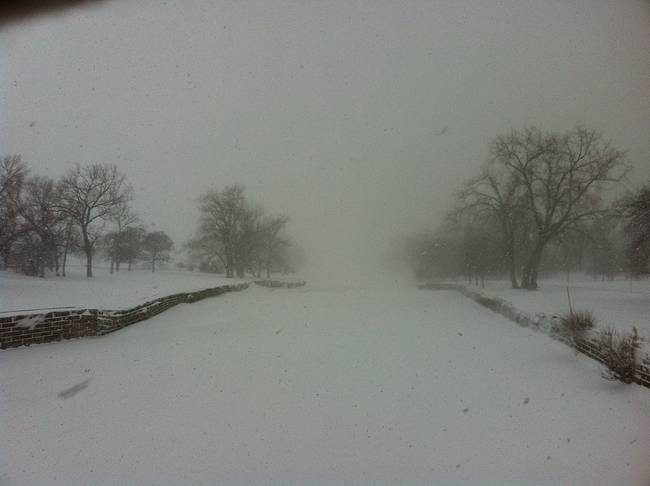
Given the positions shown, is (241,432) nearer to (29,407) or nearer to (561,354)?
(29,407)

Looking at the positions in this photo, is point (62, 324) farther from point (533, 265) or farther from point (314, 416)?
point (533, 265)

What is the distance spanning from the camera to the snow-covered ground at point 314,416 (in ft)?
8.39

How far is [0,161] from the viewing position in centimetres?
1834

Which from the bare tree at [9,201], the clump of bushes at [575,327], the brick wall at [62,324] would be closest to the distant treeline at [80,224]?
the bare tree at [9,201]

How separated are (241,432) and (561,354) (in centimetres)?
565

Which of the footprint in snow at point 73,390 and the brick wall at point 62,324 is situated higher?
the brick wall at point 62,324

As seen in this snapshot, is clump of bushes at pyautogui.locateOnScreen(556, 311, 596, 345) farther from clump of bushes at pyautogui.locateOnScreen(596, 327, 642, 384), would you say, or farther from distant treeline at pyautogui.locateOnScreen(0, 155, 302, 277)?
distant treeline at pyautogui.locateOnScreen(0, 155, 302, 277)

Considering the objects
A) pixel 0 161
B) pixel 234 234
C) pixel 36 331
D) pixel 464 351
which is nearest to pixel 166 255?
pixel 234 234

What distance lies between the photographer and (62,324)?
19.4 ft

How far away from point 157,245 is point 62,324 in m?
52.1

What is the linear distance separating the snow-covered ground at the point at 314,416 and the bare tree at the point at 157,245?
165 feet

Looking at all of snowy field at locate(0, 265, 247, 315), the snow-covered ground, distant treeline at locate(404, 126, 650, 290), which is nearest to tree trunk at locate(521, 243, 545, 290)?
distant treeline at locate(404, 126, 650, 290)

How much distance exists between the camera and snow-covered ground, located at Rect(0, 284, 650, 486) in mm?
2557

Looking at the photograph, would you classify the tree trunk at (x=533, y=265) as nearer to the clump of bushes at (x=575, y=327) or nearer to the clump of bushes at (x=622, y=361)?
the clump of bushes at (x=575, y=327)
